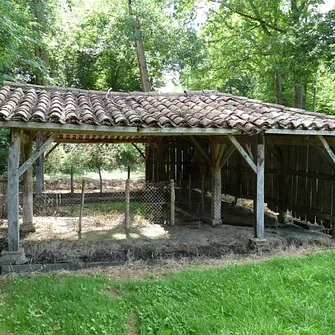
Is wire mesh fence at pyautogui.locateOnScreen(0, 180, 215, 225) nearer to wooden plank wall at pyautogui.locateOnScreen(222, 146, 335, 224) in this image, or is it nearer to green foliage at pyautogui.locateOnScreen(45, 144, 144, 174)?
wooden plank wall at pyautogui.locateOnScreen(222, 146, 335, 224)

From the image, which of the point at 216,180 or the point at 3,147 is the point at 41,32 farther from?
the point at 216,180

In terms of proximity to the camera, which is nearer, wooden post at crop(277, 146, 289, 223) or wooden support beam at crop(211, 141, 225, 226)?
wooden support beam at crop(211, 141, 225, 226)

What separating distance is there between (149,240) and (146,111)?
2671 millimetres

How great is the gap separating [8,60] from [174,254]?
7.23m

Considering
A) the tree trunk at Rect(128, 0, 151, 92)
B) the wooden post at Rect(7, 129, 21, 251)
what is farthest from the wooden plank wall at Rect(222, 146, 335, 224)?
the tree trunk at Rect(128, 0, 151, 92)

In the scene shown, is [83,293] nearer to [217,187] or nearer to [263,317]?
[263,317]

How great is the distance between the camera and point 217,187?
943 cm

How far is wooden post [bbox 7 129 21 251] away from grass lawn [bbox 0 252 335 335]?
0.96 m

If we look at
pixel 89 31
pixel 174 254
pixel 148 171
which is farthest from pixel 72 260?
pixel 89 31

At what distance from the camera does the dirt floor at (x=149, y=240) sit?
22.7 ft

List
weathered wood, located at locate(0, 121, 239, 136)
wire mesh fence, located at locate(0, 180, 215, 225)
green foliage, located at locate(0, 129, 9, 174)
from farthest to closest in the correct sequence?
green foliage, located at locate(0, 129, 9, 174) < wire mesh fence, located at locate(0, 180, 215, 225) < weathered wood, located at locate(0, 121, 239, 136)

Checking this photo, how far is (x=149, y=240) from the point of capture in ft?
25.8

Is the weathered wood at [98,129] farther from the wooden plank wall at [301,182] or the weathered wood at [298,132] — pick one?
the wooden plank wall at [301,182]

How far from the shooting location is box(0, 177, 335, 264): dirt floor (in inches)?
272
